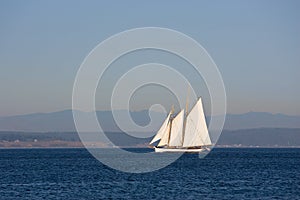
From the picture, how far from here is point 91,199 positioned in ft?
225

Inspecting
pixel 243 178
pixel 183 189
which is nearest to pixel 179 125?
pixel 243 178

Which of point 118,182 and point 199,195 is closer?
point 199,195

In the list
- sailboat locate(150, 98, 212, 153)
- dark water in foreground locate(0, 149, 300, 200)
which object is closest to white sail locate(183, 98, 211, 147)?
sailboat locate(150, 98, 212, 153)

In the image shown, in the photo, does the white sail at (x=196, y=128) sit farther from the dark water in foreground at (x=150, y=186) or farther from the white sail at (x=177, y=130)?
the dark water in foreground at (x=150, y=186)

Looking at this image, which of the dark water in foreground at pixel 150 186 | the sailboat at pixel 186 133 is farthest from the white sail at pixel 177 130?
the dark water in foreground at pixel 150 186

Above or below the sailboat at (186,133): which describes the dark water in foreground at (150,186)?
below

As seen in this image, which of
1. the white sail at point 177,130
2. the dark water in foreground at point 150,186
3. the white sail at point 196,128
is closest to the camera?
the dark water in foreground at point 150,186

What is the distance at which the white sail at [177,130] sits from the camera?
184250 millimetres

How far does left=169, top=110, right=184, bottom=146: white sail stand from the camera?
18425cm

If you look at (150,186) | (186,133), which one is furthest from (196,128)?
(150,186)

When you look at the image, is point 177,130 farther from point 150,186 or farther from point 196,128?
point 150,186

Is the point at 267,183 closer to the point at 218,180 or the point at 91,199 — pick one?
the point at 218,180

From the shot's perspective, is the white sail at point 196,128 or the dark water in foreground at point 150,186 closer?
the dark water in foreground at point 150,186

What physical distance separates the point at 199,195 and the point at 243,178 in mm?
26119
